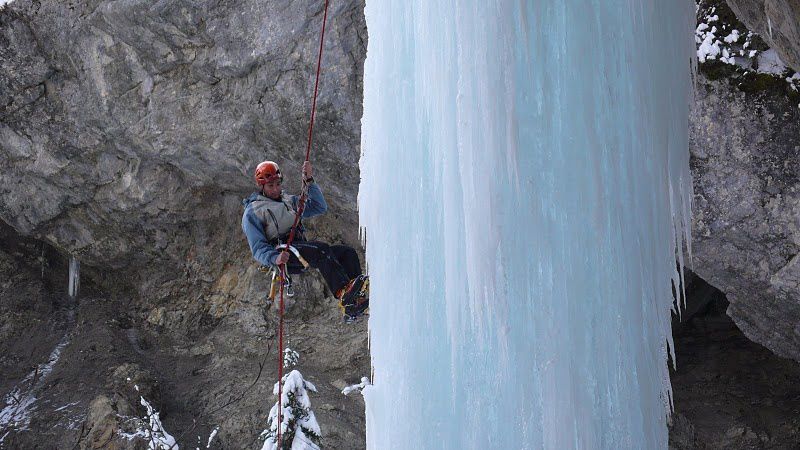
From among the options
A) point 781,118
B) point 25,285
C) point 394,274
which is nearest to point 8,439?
point 25,285

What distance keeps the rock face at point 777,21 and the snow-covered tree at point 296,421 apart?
203 inches

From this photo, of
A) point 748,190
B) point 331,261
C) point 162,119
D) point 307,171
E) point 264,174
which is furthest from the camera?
point 162,119

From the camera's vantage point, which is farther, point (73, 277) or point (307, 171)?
point (73, 277)

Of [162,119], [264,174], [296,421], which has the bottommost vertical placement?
[296,421]

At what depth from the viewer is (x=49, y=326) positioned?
10977 millimetres

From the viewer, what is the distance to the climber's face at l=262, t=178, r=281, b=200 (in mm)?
6832

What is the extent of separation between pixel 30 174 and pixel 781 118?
8.47m

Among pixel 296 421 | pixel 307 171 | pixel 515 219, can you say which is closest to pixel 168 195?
pixel 296 421

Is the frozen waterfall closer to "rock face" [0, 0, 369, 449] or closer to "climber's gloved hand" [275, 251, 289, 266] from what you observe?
"climber's gloved hand" [275, 251, 289, 266]

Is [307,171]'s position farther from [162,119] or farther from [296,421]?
[162,119]

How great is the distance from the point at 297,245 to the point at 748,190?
11.9 ft

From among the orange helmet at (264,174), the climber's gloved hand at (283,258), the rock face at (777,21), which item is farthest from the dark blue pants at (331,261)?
the rock face at (777,21)

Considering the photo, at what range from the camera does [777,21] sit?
4.54 meters

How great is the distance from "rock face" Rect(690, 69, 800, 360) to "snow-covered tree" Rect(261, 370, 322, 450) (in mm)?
3884
